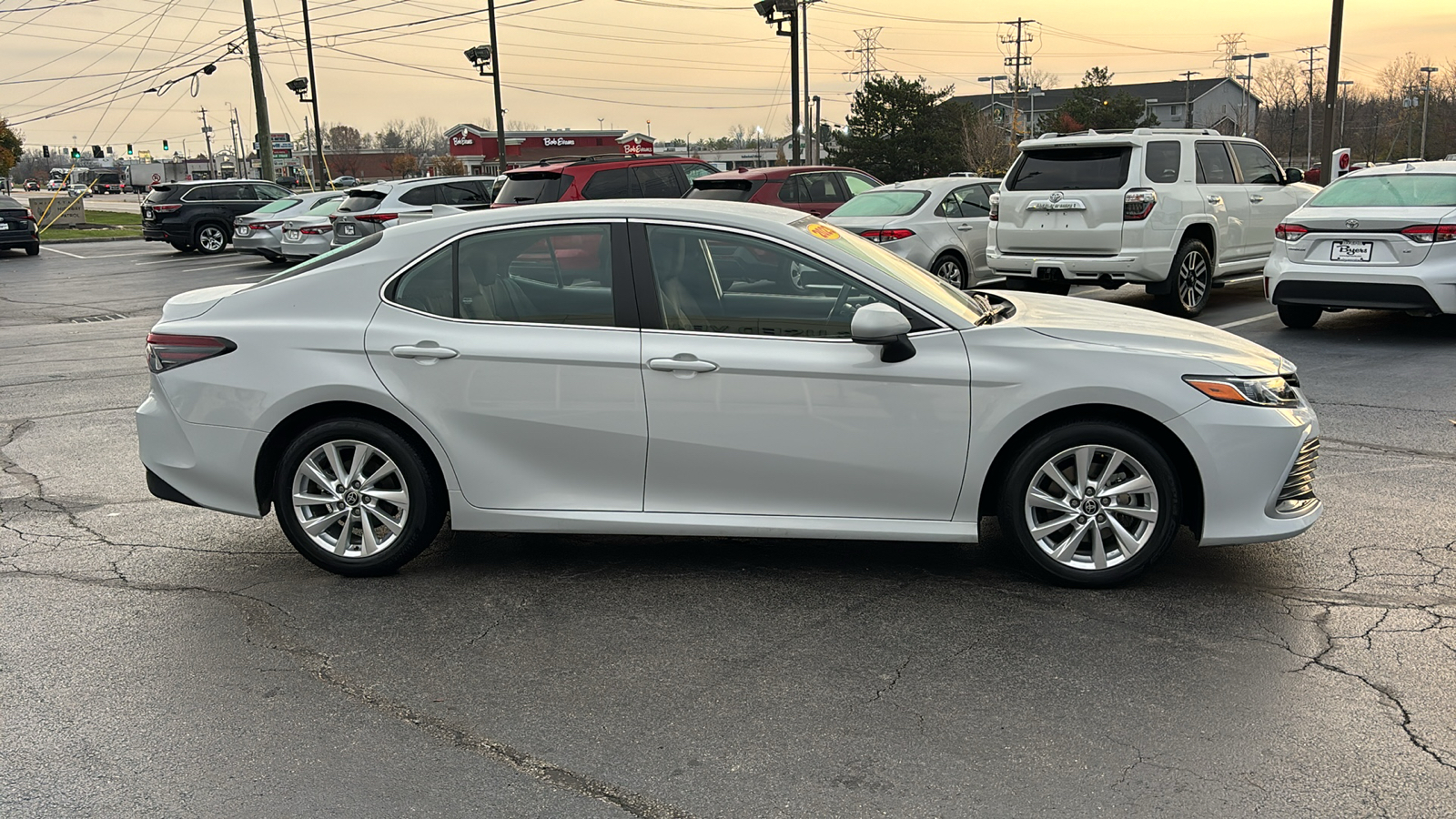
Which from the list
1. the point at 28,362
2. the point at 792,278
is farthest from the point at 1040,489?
the point at 28,362

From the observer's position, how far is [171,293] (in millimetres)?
18750

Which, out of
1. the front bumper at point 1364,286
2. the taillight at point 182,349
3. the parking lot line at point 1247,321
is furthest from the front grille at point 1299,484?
the parking lot line at point 1247,321

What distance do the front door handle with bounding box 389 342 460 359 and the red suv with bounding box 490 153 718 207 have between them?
411 inches

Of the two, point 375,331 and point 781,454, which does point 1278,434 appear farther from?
point 375,331

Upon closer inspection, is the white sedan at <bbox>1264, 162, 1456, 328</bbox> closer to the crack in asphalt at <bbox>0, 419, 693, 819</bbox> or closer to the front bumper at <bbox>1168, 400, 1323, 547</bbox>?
the front bumper at <bbox>1168, 400, 1323, 547</bbox>

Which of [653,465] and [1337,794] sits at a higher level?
[653,465]

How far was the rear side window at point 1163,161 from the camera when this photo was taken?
1196 cm

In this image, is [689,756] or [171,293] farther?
[171,293]

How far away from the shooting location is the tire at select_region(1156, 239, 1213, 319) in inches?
481

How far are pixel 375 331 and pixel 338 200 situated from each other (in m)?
19.9

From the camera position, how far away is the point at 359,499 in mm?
5020

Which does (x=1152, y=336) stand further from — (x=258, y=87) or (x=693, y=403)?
(x=258, y=87)

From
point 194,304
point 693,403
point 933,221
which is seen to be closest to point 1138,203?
point 933,221

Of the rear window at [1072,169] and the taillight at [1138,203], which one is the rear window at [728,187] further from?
the taillight at [1138,203]
